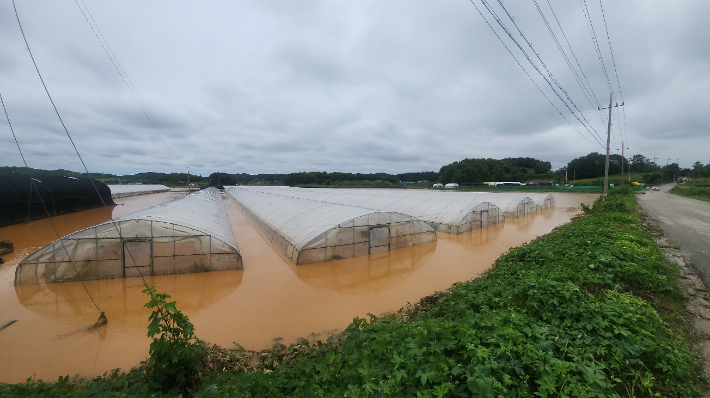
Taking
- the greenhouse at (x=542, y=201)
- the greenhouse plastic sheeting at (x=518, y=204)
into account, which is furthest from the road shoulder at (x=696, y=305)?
the greenhouse at (x=542, y=201)

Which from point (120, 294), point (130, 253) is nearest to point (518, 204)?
point (130, 253)

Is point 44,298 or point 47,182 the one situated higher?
point 47,182

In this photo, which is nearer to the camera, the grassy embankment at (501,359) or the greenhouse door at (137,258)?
the grassy embankment at (501,359)

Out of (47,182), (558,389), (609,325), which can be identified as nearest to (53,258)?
(558,389)

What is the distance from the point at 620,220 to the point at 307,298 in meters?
15.6

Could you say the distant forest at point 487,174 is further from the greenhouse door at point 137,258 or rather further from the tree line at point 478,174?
the greenhouse door at point 137,258

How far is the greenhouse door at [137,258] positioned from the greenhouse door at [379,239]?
8.09m

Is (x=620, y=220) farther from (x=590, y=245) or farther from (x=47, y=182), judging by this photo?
(x=47, y=182)

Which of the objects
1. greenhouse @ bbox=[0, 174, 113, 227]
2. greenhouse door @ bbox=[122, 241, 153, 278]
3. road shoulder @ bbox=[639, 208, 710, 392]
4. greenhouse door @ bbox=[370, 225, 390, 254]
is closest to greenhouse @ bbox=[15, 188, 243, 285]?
greenhouse door @ bbox=[122, 241, 153, 278]

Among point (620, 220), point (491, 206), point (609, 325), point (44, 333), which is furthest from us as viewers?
point (491, 206)

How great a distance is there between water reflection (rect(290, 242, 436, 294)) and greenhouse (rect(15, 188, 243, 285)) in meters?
2.92

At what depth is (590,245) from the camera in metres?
8.26

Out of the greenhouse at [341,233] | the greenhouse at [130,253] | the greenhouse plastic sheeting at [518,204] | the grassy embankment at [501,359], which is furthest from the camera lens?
the greenhouse plastic sheeting at [518,204]

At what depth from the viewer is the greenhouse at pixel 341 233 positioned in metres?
11.1
